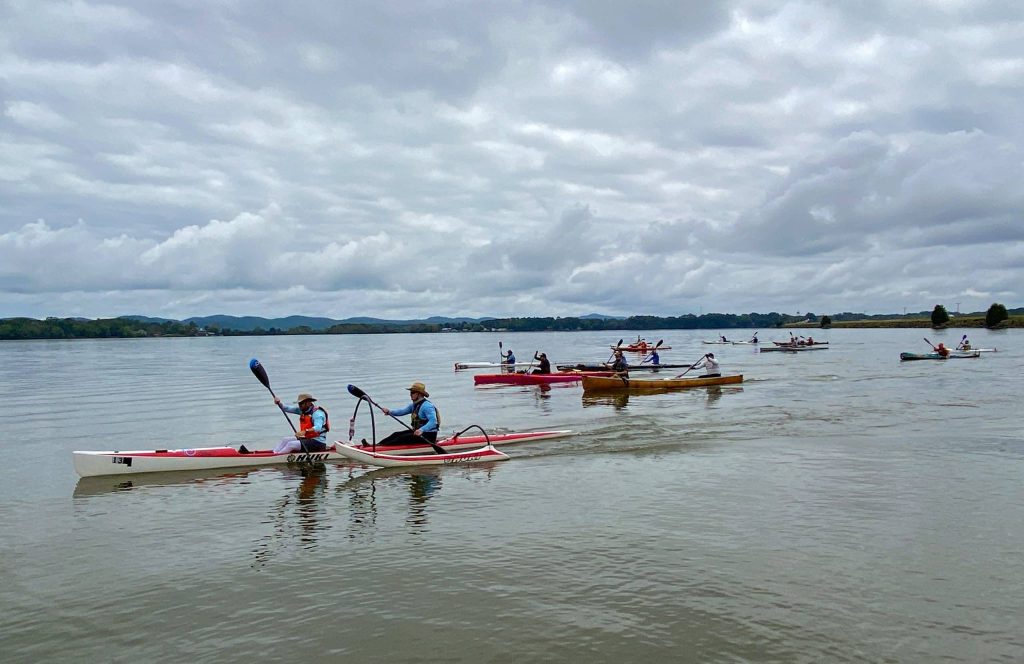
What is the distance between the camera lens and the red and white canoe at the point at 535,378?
45.4 m

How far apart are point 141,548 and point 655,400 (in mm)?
26292

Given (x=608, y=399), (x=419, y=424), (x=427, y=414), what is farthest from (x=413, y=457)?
(x=608, y=399)

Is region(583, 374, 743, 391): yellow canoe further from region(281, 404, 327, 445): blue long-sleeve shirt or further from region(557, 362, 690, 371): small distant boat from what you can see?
region(281, 404, 327, 445): blue long-sleeve shirt

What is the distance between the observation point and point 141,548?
481 inches

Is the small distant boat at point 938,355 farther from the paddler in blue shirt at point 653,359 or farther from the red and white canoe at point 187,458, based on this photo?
the red and white canoe at point 187,458

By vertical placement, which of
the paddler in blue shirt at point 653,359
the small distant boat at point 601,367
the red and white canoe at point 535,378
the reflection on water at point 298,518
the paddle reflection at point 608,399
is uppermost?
the paddler in blue shirt at point 653,359

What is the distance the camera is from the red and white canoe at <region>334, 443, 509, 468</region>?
18.3 m

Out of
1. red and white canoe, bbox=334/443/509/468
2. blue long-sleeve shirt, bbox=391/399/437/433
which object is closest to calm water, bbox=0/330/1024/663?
red and white canoe, bbox=334/443/509/468

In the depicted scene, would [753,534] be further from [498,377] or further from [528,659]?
[498,377]

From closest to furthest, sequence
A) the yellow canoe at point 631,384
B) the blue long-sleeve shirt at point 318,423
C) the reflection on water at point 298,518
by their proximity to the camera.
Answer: the reflection on water at point 298,518, the blue long-sleeve shirt at point 318,423, the yellow canoe at point 631,384

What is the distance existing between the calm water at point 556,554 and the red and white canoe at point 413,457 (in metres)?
0.53

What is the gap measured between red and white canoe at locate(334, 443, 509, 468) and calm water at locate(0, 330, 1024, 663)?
20.8 inches

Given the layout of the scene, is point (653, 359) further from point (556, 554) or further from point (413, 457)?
point (556, 554)

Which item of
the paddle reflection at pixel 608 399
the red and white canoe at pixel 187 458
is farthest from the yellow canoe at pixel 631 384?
the red and white canoe at pixel 187 458
